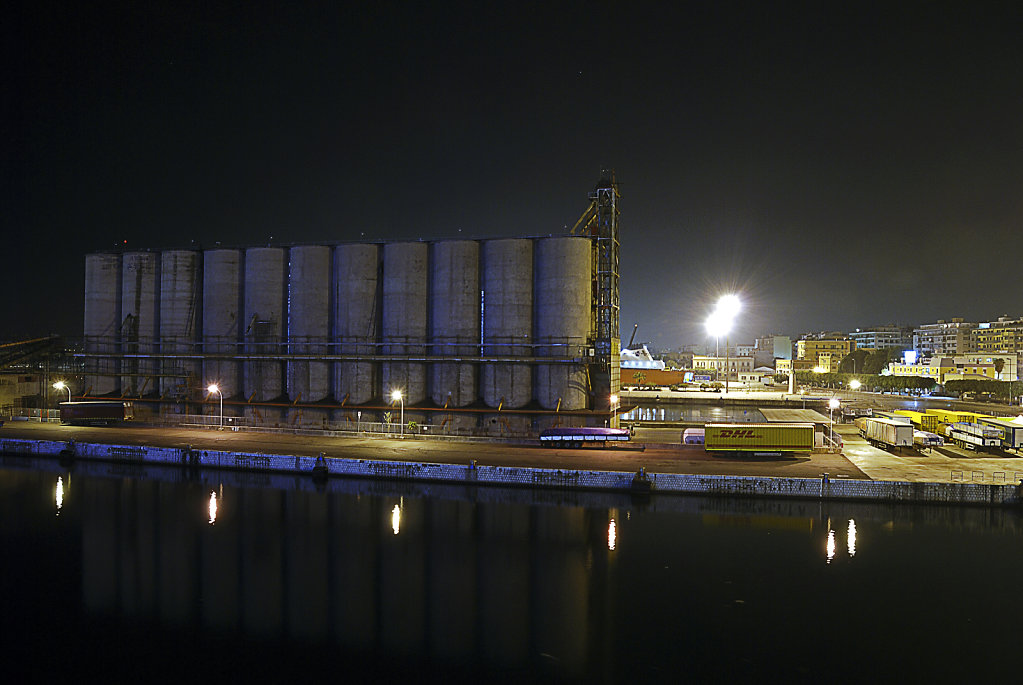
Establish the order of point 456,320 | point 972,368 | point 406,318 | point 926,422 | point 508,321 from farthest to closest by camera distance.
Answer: point 972,368 → point 406,318 → point 456,320 → point 508,321 → point 926,422

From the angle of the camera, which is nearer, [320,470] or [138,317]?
[320,470]

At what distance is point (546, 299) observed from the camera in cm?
4600

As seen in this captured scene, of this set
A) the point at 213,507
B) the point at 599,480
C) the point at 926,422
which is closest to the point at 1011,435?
the point at 926,422

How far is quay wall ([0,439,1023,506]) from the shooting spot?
2948 cm

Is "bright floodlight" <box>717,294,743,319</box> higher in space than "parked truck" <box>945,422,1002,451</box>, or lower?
higher

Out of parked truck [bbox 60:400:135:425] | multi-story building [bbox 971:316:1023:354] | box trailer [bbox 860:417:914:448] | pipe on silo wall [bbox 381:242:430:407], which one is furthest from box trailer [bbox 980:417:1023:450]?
multi-story building [bbox 971:316:1023:354]

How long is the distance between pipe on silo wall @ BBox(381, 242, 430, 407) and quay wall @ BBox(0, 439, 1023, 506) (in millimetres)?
12949

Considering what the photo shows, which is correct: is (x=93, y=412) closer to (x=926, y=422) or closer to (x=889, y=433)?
(x=889, y=433)

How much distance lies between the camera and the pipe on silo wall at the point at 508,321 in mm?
45938

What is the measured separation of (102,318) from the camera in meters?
57.7

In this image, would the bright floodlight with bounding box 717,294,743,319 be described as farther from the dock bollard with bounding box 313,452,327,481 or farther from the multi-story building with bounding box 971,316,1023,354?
the multi-story building with bounding box 971,316,1023,354

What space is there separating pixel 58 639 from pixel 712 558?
22414mm

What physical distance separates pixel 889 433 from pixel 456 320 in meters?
31.6

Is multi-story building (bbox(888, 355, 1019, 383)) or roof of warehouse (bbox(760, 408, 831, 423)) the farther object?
multi-story building (bbox(888, 355, 1019, 383))
